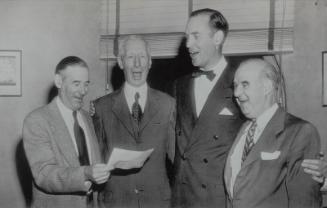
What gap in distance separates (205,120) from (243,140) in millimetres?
417

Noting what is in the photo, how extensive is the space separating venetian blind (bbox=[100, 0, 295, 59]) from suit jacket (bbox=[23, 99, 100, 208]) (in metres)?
2.28

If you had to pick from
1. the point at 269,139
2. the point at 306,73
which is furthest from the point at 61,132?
the point at 306,73

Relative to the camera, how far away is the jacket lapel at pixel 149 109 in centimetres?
308

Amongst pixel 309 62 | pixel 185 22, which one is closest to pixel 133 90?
pixel 185 22

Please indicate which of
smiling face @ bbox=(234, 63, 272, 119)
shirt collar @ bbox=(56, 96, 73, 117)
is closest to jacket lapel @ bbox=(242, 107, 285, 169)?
smiling face @ bbox=(234, 63, 272, 119)

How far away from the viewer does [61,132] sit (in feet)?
8.91

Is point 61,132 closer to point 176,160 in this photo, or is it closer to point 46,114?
point 46,114

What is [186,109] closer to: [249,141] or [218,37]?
[218,37]

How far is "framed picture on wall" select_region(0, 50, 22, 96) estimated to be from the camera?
185 inches

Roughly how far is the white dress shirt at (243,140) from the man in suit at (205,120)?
303 mm

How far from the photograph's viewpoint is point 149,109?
122 inches

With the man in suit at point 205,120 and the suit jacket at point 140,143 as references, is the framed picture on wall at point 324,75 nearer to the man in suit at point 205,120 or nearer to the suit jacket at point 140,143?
the man in suit at point 205,120

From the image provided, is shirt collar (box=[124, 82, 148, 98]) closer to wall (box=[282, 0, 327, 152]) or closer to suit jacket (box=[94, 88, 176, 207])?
suit jacket (box=[94, 88, 176, 207])

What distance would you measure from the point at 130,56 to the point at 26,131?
3.13ft
